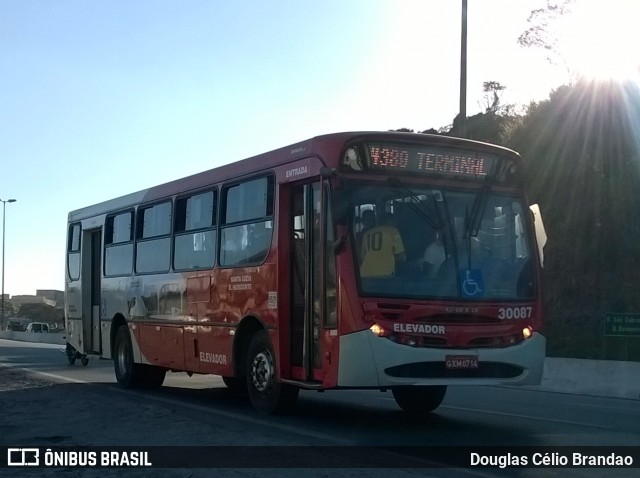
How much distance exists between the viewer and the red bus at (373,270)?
10883 mm

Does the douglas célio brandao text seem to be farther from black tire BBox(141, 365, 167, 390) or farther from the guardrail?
the guardrail

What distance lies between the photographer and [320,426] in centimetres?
1191

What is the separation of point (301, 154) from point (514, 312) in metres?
3.27

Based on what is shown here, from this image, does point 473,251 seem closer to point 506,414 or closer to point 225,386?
point 506,414

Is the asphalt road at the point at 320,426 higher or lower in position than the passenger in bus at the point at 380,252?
lower

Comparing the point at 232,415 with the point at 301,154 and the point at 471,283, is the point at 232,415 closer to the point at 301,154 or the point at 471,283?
the point at 301,154

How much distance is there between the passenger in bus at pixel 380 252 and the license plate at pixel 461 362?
3.89 ft

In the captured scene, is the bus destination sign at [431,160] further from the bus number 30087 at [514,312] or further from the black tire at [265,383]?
the black tire at [265,383]

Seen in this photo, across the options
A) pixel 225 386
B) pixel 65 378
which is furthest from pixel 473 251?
pixel 65 378

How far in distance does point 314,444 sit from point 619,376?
33.2 ft

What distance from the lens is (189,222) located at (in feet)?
50.2

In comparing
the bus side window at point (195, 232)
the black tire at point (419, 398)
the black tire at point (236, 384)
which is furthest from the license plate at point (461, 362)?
the black tire at point (236, 384)

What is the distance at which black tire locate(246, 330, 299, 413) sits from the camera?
40.9ft

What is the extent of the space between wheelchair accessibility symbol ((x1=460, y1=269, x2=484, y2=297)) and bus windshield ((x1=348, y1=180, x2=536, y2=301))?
0.04 feet
